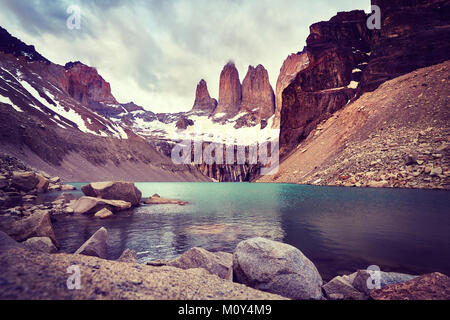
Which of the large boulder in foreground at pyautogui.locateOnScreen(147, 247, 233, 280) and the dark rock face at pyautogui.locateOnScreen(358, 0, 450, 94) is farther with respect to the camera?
the dark rock face at pyautogui.locateOnScreen(358, 0, 450, 94)

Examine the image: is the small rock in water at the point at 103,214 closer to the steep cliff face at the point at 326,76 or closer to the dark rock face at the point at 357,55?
the dark rock face at the point at 357,55

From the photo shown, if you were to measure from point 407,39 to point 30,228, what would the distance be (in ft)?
299

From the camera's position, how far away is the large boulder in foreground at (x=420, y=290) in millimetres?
4786

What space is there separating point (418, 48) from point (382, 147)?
142 ft

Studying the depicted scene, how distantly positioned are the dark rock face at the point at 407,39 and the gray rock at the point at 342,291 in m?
75.7

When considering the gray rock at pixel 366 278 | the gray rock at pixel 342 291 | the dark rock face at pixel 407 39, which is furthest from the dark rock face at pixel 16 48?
the dark rock face at pixel 407 39

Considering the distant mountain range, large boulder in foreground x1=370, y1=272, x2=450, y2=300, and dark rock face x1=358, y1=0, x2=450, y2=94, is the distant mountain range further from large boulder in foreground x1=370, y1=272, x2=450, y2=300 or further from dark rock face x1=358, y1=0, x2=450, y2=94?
large boulder in foreground x1=370, y1=272, x2=450, y2=300

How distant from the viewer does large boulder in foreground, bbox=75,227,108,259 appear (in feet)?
27.2

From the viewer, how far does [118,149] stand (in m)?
100

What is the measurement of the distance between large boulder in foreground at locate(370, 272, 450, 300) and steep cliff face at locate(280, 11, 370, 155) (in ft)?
273

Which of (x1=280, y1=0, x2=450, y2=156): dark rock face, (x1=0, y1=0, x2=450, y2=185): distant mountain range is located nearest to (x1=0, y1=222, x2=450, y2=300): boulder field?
(x1=0, y1=0, x2=450, y2=185): distant mountain range

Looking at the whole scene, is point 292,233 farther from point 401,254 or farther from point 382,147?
point 382,147

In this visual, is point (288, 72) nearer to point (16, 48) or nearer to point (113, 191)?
point (16, 48)

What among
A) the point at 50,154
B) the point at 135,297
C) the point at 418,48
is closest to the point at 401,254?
the point at 135,297
